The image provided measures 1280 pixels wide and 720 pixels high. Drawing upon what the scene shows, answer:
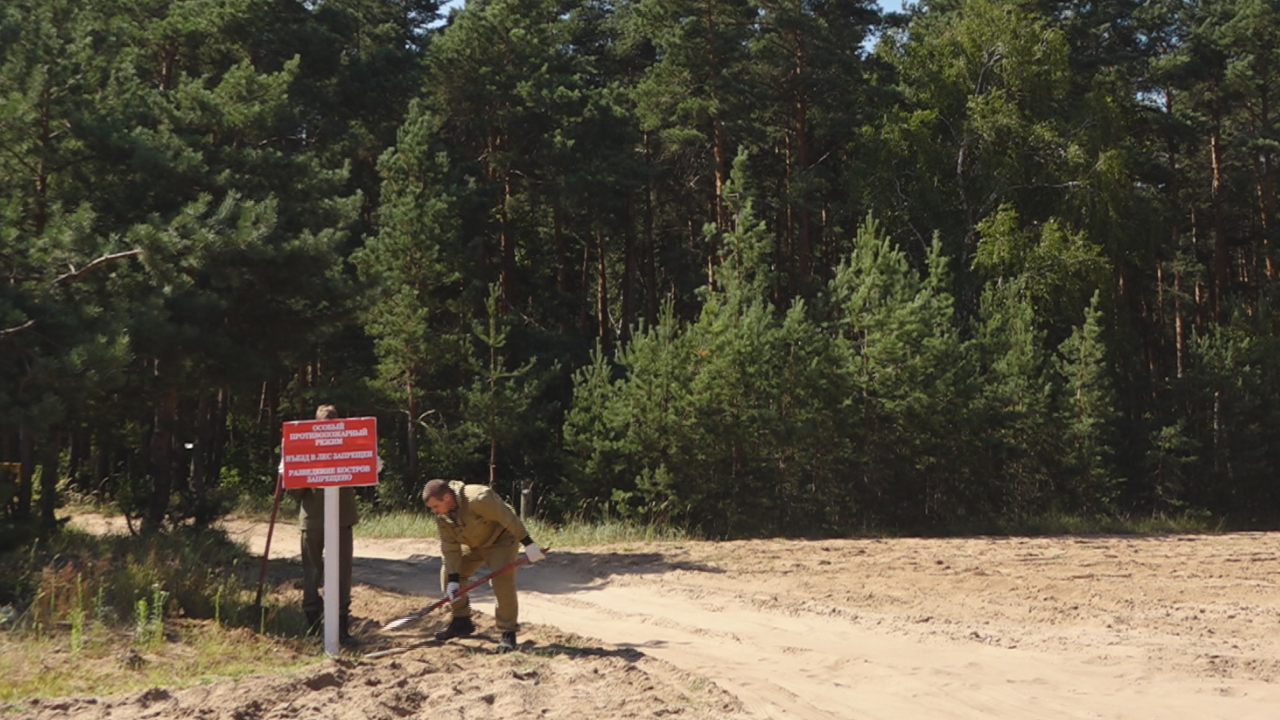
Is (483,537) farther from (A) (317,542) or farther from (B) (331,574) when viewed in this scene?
(A) (317,542)

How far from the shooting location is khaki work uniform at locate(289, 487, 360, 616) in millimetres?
10859

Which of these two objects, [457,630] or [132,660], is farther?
[457,630]

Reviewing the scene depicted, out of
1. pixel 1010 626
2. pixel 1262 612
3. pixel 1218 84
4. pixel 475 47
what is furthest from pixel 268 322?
pixel 1218 84

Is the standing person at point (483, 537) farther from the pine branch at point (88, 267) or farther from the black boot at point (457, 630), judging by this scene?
the pine branch at point (88, 267)

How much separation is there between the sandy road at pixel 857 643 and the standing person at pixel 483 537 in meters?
1.24

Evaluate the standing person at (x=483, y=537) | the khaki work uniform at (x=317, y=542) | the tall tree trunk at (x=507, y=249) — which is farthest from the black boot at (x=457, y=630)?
the tall tree trunk at (x=507, y=249)

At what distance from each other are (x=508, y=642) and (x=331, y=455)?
215 centimetres

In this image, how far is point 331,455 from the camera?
9859mm

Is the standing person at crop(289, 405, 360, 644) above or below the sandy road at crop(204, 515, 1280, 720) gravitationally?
above

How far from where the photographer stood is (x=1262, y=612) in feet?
41.5

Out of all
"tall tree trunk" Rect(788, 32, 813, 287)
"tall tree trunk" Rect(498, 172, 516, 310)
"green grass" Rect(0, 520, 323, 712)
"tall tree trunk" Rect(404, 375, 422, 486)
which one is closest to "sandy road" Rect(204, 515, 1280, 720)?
"green grass" Rect(0, 520, 323, 712)

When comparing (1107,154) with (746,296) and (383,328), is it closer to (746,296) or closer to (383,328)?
(746,296)

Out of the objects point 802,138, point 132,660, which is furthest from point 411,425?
point 132,660

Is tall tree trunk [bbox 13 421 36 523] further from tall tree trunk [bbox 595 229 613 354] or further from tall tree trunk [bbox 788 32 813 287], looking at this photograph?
tall tree trunk [bbox 788 32 813 287]
